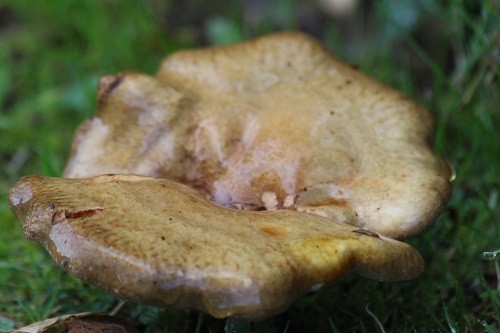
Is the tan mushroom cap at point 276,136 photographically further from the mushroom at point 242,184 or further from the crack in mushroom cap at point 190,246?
the crack in mushroom cap at point 190,246

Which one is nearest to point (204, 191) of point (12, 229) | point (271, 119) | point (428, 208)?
point (271, 119)

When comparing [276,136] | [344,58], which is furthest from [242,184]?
[344,58]

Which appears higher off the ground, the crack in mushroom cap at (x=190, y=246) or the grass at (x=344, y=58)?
the crack in mushroom cap at (x=190, y=246)

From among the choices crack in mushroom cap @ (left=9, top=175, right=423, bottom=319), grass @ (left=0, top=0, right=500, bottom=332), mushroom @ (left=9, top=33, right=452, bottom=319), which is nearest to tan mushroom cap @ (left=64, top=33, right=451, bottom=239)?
mushroom @ (left=9, top=33, right=452, bottom=319)

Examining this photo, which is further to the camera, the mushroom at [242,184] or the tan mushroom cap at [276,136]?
the tan mushroom cap at [276,136]

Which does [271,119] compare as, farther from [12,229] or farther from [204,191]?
[12,229]

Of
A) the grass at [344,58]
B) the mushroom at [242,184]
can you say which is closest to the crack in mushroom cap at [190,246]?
the mushroom at [242,184]

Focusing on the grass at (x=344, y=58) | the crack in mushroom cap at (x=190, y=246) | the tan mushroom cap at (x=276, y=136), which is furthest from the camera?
the grass at (x=344, y=58)

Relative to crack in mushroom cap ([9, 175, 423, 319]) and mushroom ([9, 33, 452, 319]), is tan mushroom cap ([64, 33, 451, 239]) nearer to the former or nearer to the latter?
mushroom ([9, 33, 452, 319])
